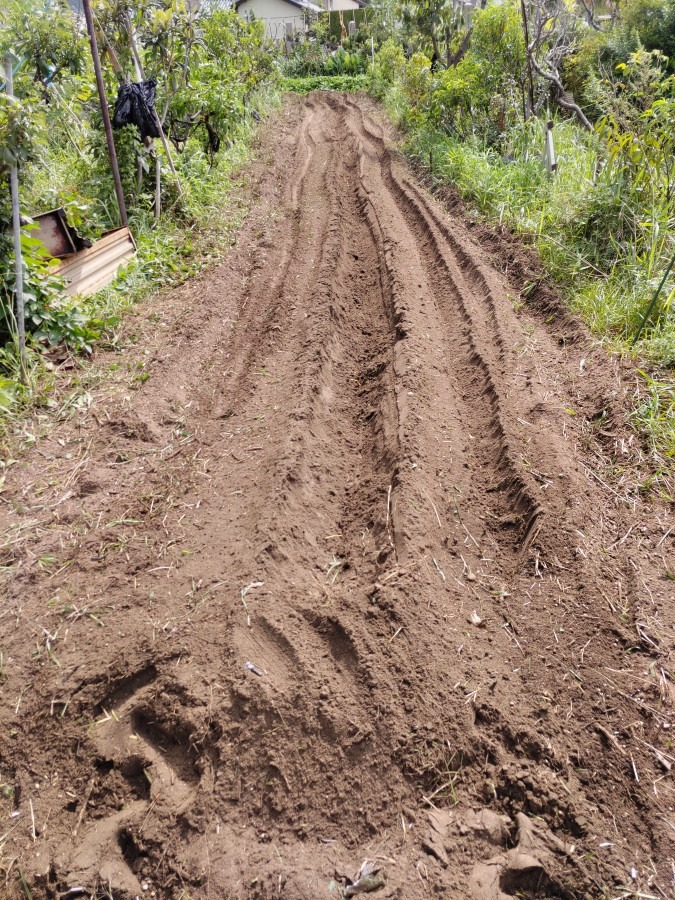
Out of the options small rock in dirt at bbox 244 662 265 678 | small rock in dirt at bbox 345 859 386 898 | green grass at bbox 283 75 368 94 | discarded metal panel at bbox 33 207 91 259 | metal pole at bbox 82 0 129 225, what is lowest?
small rock in dirt at bbox 345 859 386 898

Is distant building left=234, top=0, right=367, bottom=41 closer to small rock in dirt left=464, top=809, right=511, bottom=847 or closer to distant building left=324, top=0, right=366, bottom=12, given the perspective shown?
distant building left=324, top=0, right=366, bottom=12

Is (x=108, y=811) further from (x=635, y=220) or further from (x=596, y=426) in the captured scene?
(x=635, y=220)

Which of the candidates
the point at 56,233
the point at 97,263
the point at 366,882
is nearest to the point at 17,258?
the point at 56,233

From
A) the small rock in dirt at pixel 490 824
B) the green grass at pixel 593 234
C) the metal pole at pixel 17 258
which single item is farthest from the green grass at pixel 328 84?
the small rock in dirt at pixel 490 824

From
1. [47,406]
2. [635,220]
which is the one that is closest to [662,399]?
[635,220]

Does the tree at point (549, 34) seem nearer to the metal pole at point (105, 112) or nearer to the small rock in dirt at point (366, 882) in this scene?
the metal pole at point (105, 112)

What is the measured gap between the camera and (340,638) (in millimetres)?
2381

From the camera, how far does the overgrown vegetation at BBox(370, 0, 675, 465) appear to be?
423cm

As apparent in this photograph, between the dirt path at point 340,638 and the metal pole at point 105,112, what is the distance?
273 centimetres

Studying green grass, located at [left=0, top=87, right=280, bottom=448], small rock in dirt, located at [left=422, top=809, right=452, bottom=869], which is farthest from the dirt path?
green grass, located at [left=0, top=87, right=280, bottom=448]

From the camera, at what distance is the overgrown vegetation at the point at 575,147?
4.23m

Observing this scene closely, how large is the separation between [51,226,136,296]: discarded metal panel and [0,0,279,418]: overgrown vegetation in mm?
134

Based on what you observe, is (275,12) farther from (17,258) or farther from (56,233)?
(17,258)

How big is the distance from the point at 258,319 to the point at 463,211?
11.1ft
